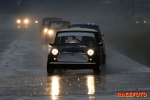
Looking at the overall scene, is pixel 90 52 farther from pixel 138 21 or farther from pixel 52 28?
pixel 138 21

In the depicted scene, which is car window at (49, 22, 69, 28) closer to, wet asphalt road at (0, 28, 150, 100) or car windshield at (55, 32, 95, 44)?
wet asphalt road at (0, 28, 150, 100)

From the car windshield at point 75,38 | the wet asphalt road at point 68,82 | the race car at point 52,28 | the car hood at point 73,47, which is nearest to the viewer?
the wet asphalt road at point 68,82

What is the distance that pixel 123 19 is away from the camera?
111500mm

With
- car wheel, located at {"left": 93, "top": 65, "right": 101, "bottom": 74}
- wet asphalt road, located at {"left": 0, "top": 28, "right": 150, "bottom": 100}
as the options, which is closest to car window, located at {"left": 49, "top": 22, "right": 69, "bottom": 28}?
wet asphalt road, located at {"left": 0, "top": 28, "right": 150, "bottom": 100}

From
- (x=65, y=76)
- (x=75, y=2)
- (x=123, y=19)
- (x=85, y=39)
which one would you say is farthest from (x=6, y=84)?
(x=75, y=2)

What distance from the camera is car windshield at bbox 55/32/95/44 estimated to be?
21828mm

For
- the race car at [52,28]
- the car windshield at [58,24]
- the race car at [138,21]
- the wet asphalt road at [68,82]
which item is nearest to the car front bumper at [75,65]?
the wet asphalt road at [68,82]

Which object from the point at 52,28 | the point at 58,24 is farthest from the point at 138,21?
the point at 52,28

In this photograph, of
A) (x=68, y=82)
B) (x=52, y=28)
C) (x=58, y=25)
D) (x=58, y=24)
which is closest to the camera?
(x=68, y=82)

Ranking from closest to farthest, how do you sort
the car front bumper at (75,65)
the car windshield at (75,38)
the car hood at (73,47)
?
the car front bumper at (75,65) < the car hood at (73,47) < the car windshield at (75,38)

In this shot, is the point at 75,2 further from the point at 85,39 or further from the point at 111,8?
the point at 85,39

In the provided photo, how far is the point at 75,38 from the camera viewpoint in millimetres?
21734

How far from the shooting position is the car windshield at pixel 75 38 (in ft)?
71.6

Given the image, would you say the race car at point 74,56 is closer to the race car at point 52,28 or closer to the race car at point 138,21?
the race car at point 52,28
